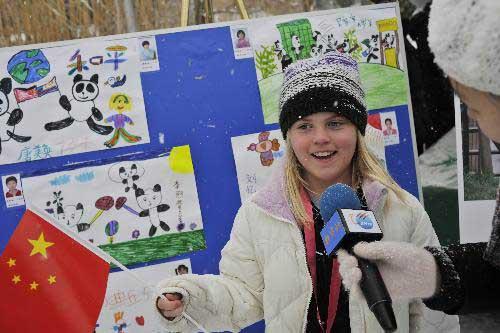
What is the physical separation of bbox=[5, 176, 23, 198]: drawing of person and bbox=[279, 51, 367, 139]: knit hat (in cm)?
141

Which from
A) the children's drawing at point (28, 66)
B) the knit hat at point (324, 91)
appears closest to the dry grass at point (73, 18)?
the children's drawing at point (28, 66)

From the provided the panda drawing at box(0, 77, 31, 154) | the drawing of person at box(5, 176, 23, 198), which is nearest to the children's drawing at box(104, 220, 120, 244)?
the drawing of person at box(5, 176, 23, 198)

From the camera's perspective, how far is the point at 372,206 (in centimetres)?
215

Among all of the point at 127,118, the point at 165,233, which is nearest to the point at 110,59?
the point at 127,118

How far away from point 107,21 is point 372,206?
3322 mm

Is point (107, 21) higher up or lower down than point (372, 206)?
higher up

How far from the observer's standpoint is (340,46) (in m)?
3.31

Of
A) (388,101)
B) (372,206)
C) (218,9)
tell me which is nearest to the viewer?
(372,206)

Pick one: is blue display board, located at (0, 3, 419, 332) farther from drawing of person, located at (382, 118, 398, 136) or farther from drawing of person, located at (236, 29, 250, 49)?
drawing of person, located at (382, 118, 398, 136)

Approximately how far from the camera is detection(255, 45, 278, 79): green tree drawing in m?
3.22

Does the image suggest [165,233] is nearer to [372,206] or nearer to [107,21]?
[372,206]

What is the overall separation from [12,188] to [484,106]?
2.32 metres

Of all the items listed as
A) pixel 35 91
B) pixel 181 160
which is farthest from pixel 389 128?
pixel 35 91

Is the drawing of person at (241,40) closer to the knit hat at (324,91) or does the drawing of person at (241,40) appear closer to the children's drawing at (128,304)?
the knit hat at (324,91)
